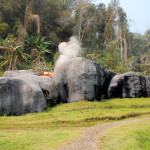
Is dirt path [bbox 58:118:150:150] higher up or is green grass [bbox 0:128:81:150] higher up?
green grass [bbox 0:128:81:150]

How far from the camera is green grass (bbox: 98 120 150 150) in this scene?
4605 millimetres

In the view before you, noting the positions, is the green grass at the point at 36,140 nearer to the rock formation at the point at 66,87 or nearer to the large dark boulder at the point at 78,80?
the rock formation at the point at 66,87

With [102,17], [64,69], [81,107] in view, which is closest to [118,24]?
[102,17]

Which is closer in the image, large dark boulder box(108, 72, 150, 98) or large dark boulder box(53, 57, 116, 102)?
large dark boulder box(53, 57, 116, 102)

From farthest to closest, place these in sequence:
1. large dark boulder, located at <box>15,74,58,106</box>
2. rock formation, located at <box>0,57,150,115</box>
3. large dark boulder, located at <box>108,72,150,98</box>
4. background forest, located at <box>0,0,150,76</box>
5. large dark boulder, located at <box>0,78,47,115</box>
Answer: background forest, located at <box>0,0,150,76</box> → large dark boulder, located at <box>108,72,150,98</box> → large dark boulder, located at <box>15,74,58,106</box> → rock formation, located at <box>0,57,150,115</box> → large dark boulder, located at <box>0,78,47,115</box>

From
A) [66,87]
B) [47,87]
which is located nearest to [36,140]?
[47,87]

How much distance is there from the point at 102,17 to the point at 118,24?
7572 mm

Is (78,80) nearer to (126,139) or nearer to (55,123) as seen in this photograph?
(55,123)

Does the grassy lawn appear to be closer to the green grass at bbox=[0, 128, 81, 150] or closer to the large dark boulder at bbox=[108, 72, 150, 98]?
the green grass at bbox=[0, 128, 81, 150]

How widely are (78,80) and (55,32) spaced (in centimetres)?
1881

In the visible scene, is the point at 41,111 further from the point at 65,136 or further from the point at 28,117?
the point at 65,136

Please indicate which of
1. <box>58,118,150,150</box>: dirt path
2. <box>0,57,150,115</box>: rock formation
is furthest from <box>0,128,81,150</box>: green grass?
<box>0,57,150,115</box>: rock formation

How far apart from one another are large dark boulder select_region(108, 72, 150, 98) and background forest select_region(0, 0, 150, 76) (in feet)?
26.1

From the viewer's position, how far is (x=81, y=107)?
368 inches
